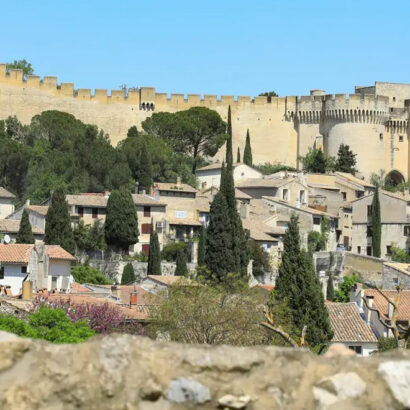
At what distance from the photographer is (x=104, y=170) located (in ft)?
196

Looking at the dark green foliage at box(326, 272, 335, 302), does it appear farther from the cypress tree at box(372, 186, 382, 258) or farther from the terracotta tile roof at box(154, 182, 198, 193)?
the terracotta tile roof at box(154, 182, 198, 193)


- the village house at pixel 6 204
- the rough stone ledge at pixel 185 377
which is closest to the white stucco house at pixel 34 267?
the village house at pixel 6 204

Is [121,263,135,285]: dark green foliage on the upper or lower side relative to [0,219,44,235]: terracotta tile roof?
lower

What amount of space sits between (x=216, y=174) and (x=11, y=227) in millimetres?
19259

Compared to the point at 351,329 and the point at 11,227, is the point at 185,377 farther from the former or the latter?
the point at 11,227

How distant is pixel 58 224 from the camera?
46.4 metres

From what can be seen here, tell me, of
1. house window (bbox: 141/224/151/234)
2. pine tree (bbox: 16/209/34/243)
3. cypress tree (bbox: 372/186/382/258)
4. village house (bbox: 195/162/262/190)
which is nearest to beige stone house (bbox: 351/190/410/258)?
cypress tree (bbox: 372/186/382/258)

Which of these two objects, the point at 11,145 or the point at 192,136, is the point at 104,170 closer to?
the point at 11,145

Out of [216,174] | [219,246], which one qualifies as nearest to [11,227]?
[219,246]

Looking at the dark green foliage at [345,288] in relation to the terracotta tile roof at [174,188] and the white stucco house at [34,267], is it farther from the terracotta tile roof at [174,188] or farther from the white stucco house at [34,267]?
the white stucco house at [34,267]

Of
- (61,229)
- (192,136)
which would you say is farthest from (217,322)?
(192,136)

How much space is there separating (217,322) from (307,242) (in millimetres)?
29651

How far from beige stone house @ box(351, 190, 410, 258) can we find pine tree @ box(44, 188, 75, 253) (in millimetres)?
18468

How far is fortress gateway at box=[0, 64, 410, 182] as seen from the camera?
76562 mm
